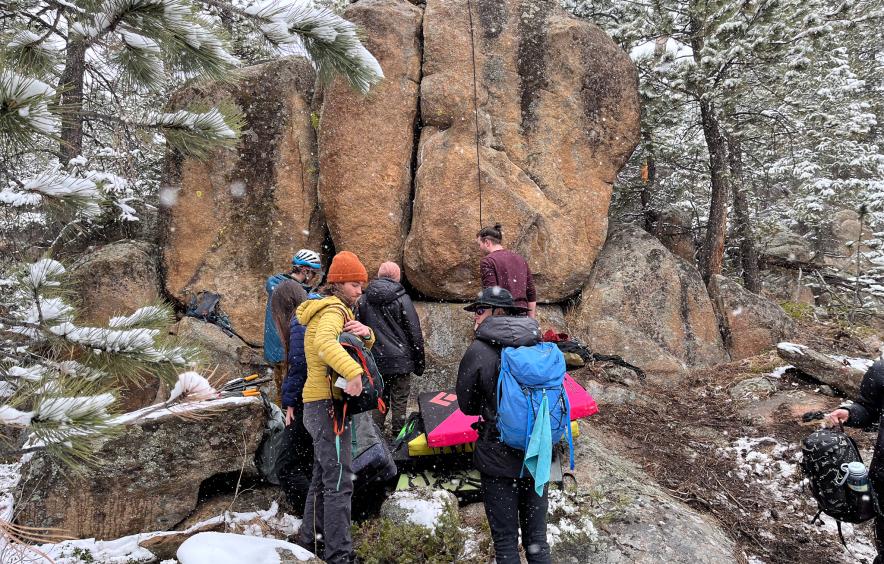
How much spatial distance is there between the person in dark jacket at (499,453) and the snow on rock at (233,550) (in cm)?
137

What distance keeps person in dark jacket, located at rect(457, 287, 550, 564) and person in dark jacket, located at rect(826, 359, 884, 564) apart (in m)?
2.21

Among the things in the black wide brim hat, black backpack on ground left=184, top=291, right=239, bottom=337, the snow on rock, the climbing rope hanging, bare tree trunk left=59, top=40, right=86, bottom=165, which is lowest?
the snow on rock

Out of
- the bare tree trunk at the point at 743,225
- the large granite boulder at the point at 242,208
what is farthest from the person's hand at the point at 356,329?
the bare tree trunk at the point at 743,225

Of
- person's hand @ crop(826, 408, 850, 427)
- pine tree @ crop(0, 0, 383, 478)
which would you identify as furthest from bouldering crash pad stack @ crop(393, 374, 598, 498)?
pine tree @ crop(0, 0, 383, 478)

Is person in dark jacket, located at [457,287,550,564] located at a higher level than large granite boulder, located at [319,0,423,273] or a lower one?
lower

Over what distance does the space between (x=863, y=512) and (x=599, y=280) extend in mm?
5913

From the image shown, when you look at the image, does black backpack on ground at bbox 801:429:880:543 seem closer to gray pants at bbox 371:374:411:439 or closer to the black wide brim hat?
the black wide brim hat

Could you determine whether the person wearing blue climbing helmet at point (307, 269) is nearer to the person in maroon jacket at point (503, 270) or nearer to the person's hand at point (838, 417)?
the person in maroon jacket at point (503, 270)

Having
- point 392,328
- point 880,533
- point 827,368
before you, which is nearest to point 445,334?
point 392,328

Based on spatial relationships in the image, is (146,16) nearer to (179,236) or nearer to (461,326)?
(461,326)

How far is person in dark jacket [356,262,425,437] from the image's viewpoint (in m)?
5.32

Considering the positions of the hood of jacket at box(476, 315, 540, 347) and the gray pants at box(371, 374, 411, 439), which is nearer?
the hood of jacket at box(476, 315, 540, 347)

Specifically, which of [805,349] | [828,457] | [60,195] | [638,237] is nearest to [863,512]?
[828,457]

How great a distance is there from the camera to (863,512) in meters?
3.40
